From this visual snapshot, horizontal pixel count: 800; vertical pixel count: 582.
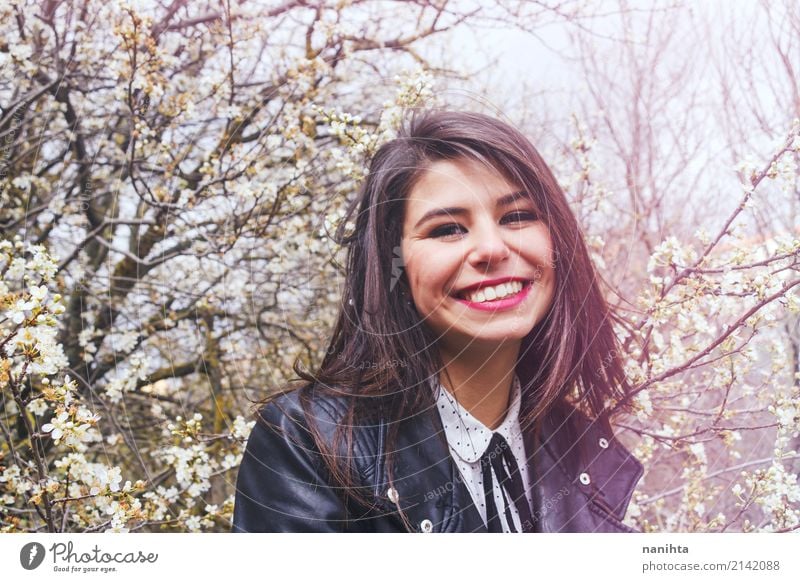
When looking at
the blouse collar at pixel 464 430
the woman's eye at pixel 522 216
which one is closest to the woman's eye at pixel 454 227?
the woman's eye at pixel 522 216

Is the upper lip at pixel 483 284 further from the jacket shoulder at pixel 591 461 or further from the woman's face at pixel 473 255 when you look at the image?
the jacket shoulder at pixel 591 461

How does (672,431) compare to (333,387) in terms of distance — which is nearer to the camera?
(333,387)

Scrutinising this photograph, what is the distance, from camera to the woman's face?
0.63 meters

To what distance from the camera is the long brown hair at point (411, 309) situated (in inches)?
25.1

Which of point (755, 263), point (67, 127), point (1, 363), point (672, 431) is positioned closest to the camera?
point (1, 363)

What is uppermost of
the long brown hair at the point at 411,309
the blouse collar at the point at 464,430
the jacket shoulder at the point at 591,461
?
the long brown hair at the point at 411,309

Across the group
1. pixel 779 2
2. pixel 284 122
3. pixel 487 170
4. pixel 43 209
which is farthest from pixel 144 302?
pixel 779 2

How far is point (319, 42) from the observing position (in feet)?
3.09

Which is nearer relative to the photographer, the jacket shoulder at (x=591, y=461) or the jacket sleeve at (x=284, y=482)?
the jacket sleeve at (x=284, y=482)

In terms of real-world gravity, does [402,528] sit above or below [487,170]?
below

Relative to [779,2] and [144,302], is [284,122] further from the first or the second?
[779,2]

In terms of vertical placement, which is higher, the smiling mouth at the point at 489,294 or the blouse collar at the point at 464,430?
the smiling mouth at the point at 489,294

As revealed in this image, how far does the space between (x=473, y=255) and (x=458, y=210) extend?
4cm

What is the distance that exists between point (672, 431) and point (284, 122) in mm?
651
